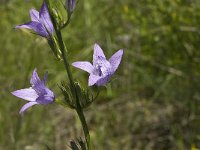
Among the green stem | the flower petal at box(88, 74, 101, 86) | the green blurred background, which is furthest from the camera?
the green blurred background

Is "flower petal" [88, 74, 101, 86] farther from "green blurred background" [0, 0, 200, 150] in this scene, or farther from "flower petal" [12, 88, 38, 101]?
"green blurred background" [0, 0, 200, 150]

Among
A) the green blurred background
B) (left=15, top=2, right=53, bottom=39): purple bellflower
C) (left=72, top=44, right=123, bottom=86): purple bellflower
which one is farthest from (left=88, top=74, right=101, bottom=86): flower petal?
the green blurred background

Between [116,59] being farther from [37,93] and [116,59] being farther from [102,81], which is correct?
[37,93]

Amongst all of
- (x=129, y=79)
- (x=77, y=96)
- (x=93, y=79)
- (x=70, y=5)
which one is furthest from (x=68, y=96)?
(x=129, y=79)

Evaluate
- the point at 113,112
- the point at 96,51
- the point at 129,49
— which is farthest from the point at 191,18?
the point at 96,51

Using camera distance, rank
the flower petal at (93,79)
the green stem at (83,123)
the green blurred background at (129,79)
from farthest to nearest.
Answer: the green blurred background at (129,79) < the green stem at (83,123) < the flower petal at (93,79)

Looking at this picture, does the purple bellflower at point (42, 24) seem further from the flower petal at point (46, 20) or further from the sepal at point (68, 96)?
the sepal at point (68, 96)

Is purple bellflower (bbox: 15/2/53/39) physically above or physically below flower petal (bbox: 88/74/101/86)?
above

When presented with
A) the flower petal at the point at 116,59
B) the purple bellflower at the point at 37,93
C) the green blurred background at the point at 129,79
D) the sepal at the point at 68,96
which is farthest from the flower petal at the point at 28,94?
the green blurred background at the point at 129,79
